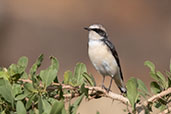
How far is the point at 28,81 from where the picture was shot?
7.05 ft

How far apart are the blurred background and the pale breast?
5.48 metres

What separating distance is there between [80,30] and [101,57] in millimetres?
7387

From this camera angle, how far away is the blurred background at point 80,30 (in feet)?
36.1

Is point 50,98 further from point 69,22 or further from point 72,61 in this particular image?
point 69,22

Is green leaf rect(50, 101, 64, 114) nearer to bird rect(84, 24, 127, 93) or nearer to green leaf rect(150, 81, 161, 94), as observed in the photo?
green leaf rect(150, 81, 161, 94)

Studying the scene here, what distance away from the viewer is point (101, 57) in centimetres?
451

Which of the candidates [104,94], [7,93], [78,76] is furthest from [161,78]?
[7,93]

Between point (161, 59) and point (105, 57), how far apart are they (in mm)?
6786

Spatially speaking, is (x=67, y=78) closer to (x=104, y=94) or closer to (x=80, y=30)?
(x=104, y=94)

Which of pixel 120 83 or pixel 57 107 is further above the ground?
pixel 57 107

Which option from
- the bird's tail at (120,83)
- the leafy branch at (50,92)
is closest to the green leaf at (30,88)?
the leafy branch at (50,92)

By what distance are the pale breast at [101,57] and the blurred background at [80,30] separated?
18.0 ft

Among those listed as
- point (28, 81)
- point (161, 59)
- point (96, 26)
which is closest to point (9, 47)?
point (161, 59)

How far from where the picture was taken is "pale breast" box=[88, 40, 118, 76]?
4500 millimetres
